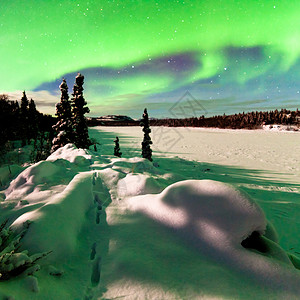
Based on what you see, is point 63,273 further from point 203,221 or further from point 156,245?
point 203,221

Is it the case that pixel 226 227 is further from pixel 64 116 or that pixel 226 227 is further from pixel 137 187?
pixel 64 116

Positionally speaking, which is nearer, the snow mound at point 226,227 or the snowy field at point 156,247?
the snowy field at point 156,247

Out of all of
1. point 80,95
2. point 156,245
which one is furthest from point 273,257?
point 80,95

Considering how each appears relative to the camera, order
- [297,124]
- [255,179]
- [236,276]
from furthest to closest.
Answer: [297,124] < [255,179] < [236,276]

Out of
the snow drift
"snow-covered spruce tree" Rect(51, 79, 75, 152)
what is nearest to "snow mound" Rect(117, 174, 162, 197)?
the snow drift

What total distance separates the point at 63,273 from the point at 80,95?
19.5 m

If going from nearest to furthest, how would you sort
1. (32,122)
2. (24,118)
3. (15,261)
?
1. (15,261)
2. (24,118)
3. (32,122)

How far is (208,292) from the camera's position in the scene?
1587 mm

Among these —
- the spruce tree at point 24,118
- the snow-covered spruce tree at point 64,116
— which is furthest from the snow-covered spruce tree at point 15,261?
the spruce tree at point 24,118

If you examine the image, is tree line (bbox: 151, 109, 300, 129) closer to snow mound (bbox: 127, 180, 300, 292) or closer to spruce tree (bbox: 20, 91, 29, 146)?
spruce tree (bbox: 20, 91, 29, 146)

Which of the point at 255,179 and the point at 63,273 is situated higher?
the point at 63,273

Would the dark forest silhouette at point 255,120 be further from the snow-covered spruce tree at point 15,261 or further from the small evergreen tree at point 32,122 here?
the snow-covered spruce tree at point 15,261

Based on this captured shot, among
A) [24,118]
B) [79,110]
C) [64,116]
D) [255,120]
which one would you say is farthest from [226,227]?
[255,120]

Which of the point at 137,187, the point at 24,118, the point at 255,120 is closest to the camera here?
the point at 137,187
